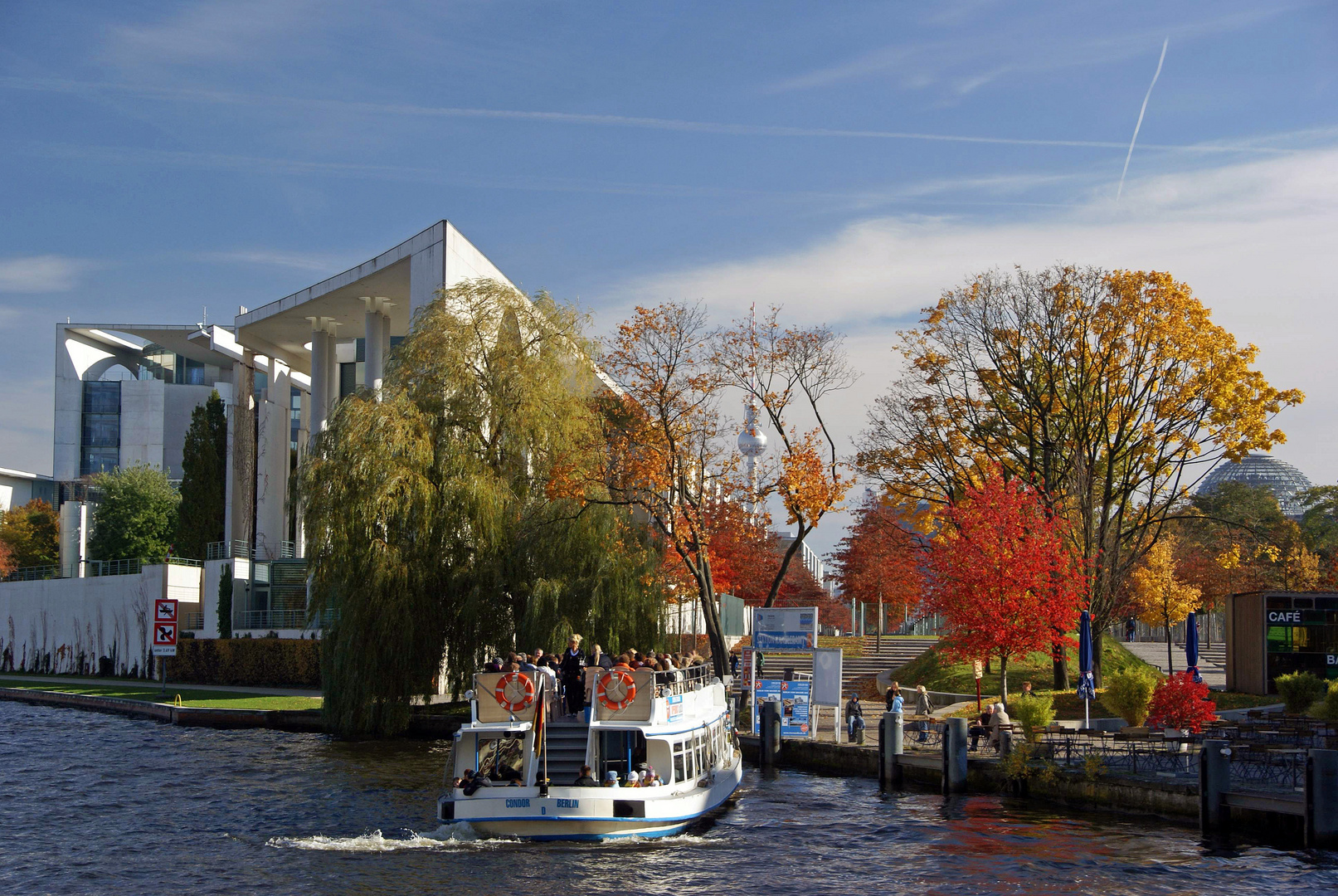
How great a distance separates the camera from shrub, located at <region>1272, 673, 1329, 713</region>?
3306 cm

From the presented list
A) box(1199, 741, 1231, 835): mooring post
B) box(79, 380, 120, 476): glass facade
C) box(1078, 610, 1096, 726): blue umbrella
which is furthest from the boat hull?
box(79, 380, 120, 476): glass facade

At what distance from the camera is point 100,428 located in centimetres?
11488

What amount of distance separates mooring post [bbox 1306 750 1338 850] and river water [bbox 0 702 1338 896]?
1.14 feet

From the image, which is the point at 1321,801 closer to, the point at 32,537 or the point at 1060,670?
the point at 1060,670

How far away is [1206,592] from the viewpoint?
7312cm

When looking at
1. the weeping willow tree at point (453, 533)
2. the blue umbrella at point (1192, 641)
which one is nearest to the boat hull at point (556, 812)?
the weeping willow tree at point (453, 533)

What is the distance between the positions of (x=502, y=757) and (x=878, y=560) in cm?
4500

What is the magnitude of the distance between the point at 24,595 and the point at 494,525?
4369cm

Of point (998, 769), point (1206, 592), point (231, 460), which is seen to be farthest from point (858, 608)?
point (998, 769)

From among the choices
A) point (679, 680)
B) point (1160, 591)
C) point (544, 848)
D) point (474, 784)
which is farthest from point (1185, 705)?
point (1160, 591)

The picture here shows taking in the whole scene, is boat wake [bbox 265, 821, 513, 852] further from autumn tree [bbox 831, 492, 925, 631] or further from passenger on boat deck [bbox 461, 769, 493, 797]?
autumn tree [bbox 831, 492, 925, 631]

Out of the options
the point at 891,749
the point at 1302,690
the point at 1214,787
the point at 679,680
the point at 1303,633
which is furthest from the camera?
the point at 1303,633

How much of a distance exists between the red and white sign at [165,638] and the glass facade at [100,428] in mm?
81099

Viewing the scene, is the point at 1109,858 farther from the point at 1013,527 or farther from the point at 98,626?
the point at 98,626
